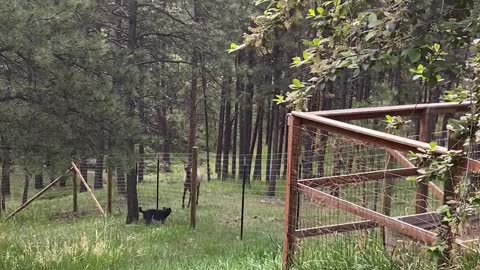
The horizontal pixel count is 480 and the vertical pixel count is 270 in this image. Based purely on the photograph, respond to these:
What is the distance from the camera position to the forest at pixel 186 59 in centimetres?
223

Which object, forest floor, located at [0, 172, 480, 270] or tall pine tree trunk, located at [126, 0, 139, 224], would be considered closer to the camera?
forest floor, located at [0, 172, 480, 270]

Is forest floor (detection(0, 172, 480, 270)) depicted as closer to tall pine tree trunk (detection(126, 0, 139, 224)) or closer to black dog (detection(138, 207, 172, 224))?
black dog (detection(138, 207, 172, 224))

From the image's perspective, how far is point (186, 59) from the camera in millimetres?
14492

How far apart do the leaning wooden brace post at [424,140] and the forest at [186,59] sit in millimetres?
145

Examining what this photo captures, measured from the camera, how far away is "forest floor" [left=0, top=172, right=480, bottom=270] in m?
3.12

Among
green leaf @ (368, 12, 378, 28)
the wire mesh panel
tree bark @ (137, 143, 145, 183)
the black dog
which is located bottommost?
the black dog

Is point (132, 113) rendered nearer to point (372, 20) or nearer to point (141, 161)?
point (141, 161)

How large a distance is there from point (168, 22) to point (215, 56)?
6.11 feet

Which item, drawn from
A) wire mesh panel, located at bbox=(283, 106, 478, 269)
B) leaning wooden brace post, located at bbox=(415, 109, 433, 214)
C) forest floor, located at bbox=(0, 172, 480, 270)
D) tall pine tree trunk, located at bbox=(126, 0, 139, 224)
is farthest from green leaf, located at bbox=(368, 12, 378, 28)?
tall pine tree trunk, located at bbox=(126, 0, 139, 224)

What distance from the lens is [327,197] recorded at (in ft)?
10.1

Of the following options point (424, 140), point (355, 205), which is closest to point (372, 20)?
point (355, 205)

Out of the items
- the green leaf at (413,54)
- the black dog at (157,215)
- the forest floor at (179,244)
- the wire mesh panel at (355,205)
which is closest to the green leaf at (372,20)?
the green leaf at (413,54)

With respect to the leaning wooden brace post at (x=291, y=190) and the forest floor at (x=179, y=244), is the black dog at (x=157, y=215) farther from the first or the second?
the leaning wooden brace post at (x=291, y=190)

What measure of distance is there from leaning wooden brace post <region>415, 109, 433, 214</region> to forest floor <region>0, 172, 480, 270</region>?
1.90 feet
